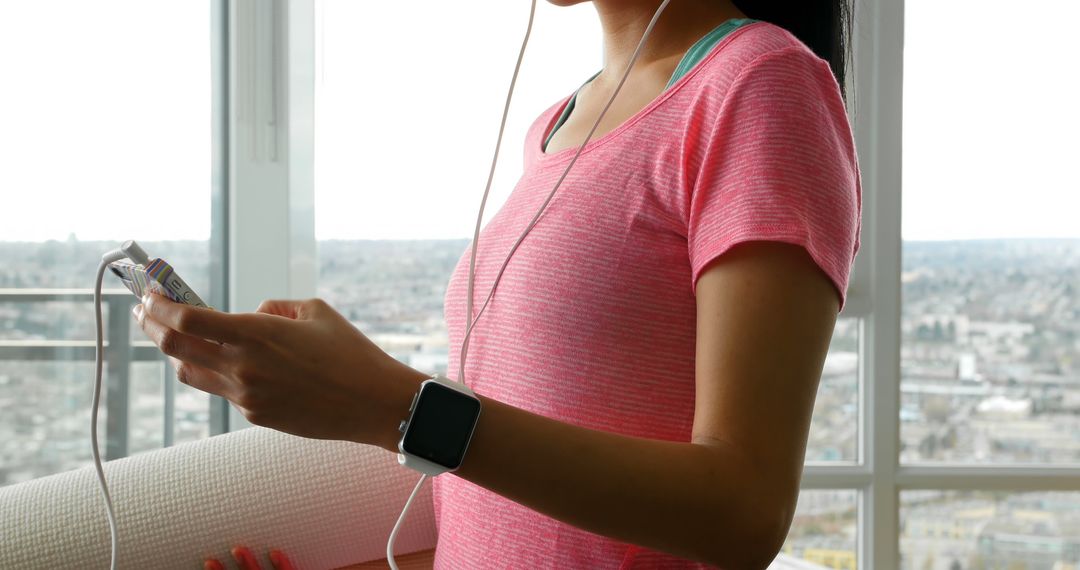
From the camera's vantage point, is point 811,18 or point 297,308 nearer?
point 297,308

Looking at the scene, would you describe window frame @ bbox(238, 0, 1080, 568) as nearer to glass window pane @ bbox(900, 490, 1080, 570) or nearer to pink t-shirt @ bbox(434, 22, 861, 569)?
glass window pane @ bbox(900, 490, 1080, 570)

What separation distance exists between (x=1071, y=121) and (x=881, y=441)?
2.57 ft

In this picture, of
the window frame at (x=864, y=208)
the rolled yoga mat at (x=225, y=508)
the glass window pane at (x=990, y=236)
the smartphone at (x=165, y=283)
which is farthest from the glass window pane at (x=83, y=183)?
the glass window pane at (x=990, y=236)

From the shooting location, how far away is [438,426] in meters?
0.55

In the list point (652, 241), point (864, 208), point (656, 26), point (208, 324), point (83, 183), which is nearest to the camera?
point (208, 324)

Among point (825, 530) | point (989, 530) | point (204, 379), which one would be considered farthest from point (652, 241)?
point (989, 530)

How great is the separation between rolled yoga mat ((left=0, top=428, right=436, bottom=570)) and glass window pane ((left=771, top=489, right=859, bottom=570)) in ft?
3.62

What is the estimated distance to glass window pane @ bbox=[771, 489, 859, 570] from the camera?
184 cm

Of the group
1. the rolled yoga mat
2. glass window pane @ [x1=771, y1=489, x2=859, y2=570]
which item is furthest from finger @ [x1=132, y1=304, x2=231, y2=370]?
glass window pane @ [x1=771, y1=489, x2=859, y2=570]

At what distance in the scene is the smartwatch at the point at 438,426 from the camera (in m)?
0.55

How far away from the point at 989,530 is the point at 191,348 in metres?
1.82

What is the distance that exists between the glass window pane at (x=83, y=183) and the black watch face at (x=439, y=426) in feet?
4.14

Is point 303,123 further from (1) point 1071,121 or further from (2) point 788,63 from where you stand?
(1) point 1071,121

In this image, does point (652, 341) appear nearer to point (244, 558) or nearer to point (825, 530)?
point (244, 558)
